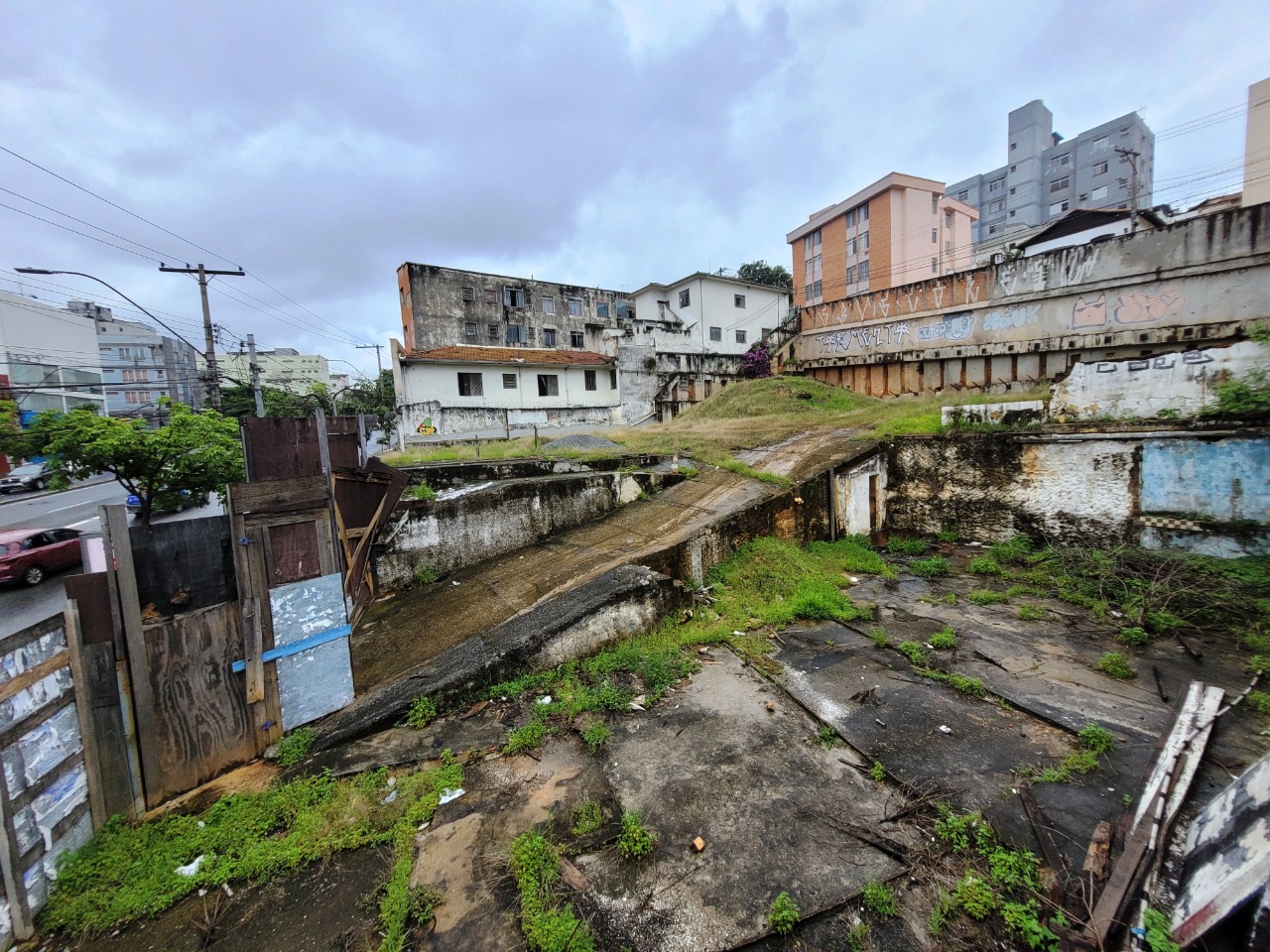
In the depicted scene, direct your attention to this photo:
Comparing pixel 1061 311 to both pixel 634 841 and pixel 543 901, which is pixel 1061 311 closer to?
pixel 634 841

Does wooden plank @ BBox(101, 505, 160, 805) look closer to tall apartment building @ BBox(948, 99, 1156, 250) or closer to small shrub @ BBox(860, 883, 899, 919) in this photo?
small shrub @ BBox(860, 883, 899, 919)

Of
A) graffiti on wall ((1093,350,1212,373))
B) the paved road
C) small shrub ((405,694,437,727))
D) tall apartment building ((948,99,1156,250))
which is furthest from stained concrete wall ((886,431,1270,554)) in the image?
tall apartment building ((948,99,1156,250))

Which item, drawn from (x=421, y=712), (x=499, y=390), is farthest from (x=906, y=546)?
(x=499, y=390)

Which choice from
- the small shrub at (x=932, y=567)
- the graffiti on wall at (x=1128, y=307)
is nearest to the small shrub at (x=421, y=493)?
the small shrub at (x=932, y=567)

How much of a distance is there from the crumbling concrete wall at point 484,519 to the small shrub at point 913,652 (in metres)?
4.73

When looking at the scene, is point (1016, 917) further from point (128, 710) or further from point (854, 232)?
point (854, 232)

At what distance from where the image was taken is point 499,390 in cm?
2097

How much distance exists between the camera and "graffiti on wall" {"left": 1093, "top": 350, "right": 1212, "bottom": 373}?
259 inches

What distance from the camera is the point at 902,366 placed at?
14.3 metres

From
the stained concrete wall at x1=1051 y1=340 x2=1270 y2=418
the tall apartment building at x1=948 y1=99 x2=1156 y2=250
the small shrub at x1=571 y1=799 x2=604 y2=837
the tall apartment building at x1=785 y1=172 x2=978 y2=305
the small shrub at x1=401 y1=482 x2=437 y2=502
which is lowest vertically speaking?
the small shrub at x1=571 y1=799 x2=604 y2=837

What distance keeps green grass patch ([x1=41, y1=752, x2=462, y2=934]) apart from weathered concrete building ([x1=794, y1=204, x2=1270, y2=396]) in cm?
1220

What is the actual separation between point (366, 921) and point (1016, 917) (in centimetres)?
318

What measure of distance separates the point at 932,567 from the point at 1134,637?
2410 millimetres

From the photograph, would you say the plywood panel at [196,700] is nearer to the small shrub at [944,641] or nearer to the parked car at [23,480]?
the small shrub at [944,641]
